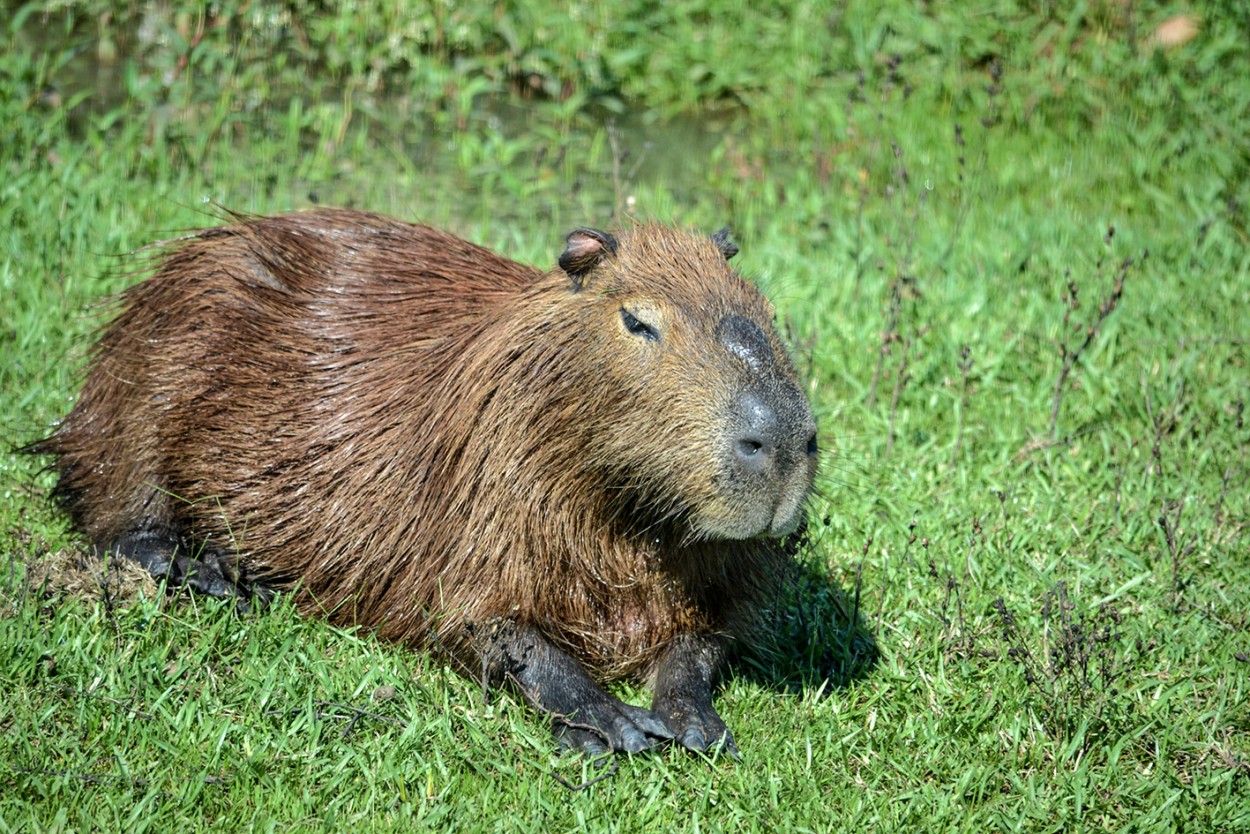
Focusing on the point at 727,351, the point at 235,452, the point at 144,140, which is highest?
the point at 727,351

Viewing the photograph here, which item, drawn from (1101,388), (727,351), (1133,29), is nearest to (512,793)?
(727,351)

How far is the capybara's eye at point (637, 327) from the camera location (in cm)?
338

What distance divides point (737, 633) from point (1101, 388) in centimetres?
233

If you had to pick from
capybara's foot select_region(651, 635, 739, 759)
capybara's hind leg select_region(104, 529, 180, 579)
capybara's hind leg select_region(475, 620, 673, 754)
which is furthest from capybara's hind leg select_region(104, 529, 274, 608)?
capybara's foot select_region(651, 635, 739, 759)

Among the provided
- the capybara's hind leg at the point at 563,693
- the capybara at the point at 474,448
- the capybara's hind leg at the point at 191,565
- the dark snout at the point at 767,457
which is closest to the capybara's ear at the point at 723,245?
the capybara at the point at 474,448

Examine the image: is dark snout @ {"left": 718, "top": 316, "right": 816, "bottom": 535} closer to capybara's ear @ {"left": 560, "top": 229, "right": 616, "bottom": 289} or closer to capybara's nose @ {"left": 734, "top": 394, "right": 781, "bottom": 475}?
capybara's nose @ {"left": 734, "top": 394, "right": 781, "bottom": 475}

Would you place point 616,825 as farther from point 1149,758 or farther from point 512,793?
point 1149,758

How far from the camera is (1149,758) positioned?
3.60m

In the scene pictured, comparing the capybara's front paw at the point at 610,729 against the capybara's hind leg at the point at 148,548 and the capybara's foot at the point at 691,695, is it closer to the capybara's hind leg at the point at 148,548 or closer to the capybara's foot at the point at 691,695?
the capybara's foot at the point at 691,695

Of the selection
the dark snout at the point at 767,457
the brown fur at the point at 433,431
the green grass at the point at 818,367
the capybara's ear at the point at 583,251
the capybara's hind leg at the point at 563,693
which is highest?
the capybara's ear at the point at 583,251

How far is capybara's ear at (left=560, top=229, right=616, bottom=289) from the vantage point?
11.5ft

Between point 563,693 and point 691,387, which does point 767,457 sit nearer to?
point 691,387

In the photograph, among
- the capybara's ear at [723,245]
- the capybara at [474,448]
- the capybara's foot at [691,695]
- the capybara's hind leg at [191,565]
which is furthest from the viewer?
the capybara's hind leg at [191,565]

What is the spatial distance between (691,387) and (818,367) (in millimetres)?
2309
